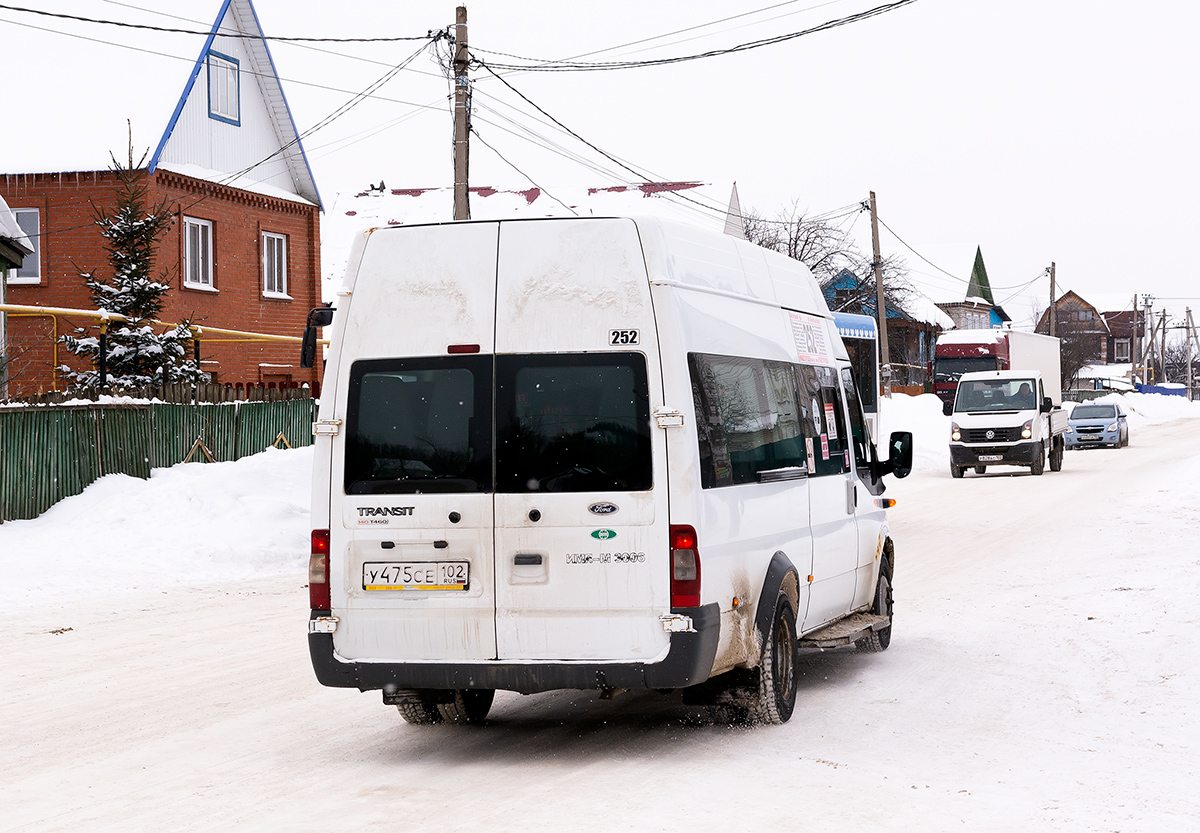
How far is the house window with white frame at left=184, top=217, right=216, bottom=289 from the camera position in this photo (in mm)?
30031

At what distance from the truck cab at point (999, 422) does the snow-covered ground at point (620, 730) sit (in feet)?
52.1

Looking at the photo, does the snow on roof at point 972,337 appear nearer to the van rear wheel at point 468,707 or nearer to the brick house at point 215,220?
the brick house at point 215,220

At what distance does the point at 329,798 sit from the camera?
605 cm

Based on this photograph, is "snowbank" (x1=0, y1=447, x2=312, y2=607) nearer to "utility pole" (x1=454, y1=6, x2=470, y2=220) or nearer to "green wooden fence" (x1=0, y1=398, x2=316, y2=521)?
"green wooden fence" (x1=0, y1=398, x2=316, y2=521)

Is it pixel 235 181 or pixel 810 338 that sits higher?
pixel 235 181

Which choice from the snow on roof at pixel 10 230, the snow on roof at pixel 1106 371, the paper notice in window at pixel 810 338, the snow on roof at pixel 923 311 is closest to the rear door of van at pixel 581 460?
→ the paper notice in window at pixel 810 338

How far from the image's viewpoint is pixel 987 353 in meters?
46.2

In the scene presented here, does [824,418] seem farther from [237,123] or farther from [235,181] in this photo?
[237,123]

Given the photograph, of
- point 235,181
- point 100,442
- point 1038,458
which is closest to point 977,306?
point 1038,458

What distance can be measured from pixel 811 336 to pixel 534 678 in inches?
135

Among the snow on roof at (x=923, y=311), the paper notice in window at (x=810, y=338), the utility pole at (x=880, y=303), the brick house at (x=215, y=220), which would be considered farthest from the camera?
the snow on roof at (x=923, y=311)

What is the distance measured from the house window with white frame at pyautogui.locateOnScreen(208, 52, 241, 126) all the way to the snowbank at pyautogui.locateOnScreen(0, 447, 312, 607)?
49.4 ft

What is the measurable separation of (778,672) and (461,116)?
15.6 metres

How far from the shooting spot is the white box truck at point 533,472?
256 inches
